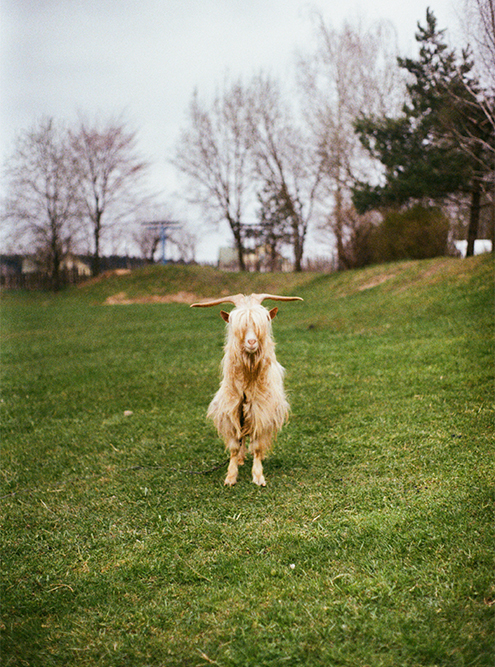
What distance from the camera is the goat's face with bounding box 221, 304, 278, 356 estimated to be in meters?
4.88

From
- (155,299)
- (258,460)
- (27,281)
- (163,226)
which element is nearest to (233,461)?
(258,460)

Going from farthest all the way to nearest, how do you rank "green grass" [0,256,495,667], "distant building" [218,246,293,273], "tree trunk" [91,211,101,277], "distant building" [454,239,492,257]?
"distant building" [218,246,293,273], "tree trunk" [91,211,101,277], "distant building" [454,239,492,257], "green grass" [0,256,495,667]

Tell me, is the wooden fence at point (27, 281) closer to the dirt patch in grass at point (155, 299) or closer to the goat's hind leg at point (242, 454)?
the dirt patch in grass at point (155, 299)

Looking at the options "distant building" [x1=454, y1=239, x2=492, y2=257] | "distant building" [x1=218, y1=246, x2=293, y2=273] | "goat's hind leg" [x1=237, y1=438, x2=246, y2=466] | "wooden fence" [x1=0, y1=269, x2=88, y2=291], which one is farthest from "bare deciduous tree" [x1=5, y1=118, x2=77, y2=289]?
"goat's hind leg" [x1=237, y1=438, x2=246, y2=466]

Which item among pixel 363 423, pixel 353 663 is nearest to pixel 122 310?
pixel 363 423

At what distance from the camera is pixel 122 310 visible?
24.8 meters

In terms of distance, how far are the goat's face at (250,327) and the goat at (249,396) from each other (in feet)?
0.04

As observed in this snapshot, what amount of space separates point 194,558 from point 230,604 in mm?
683

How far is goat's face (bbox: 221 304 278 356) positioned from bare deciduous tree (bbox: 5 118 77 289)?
3172 cm

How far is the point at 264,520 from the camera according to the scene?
4438mm

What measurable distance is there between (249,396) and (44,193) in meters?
32.0

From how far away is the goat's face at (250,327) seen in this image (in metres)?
4.88

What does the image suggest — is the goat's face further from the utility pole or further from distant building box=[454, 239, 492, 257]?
the utility pole

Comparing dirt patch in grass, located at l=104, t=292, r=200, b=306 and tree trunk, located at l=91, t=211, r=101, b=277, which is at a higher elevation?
tree trunk, located at l=91, t=211, r=101, b=277
